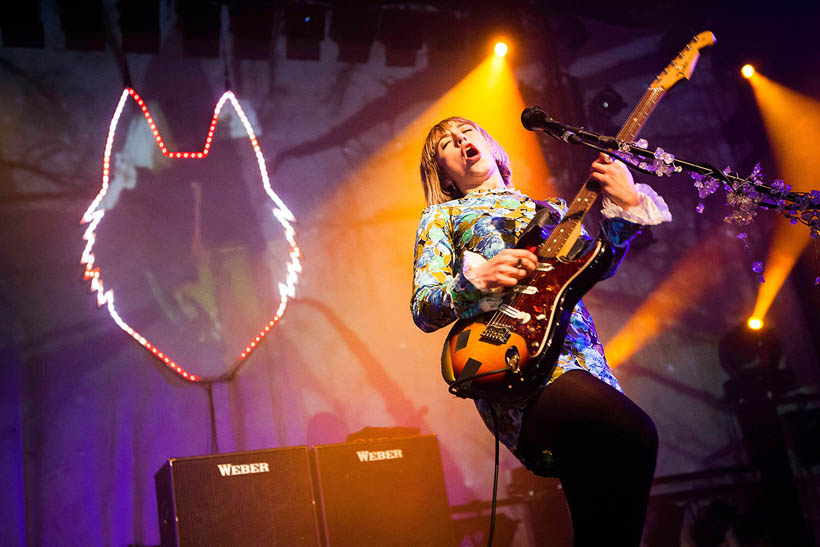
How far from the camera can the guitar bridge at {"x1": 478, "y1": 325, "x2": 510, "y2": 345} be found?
162 centimetres

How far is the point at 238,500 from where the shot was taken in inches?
111

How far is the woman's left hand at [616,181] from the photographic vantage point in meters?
1.66

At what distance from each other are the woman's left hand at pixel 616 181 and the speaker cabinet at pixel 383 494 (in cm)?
183

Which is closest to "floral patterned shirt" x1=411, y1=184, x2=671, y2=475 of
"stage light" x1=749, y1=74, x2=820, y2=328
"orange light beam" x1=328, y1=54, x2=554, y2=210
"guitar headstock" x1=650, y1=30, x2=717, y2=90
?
"guitar headstock" x1=650, y1=30, x2=717, y2=90

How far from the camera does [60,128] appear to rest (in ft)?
13.4

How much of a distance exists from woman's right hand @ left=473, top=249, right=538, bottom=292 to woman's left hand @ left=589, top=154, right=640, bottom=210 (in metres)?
0.23

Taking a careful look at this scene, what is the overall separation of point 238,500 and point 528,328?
169 cm

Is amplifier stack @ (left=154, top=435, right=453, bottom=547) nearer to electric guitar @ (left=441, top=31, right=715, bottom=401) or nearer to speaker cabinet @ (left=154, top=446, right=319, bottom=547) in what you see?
speaker cabinet @ (left=154, top=446, right=319, bottom=547)

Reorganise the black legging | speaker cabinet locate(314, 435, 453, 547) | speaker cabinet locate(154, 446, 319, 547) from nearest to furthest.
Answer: the black legging < speaker cabinet locate(154, 446, 319, 547) < speaker cabinet locate(314, 435, 453, 547)

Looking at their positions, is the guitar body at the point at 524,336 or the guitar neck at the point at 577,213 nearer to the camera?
the guitar body at the point at 524,336

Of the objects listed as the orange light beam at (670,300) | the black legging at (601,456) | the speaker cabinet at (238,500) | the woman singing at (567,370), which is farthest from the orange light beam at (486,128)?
the black legging at (601,456)

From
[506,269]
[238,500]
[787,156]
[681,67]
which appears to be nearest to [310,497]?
[238,500]

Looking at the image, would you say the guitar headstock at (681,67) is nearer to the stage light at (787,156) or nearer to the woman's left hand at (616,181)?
the woman's left hand at (616,181)

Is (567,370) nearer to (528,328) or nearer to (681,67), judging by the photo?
(528,328)
